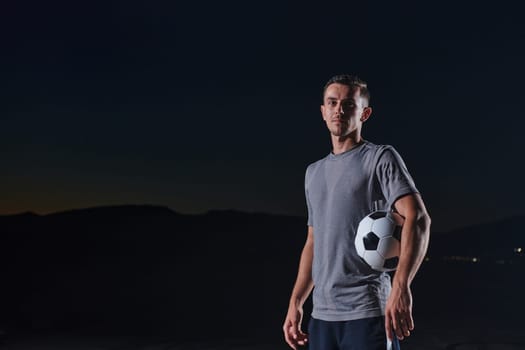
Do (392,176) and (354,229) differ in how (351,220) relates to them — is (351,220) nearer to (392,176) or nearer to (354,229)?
(354,229)

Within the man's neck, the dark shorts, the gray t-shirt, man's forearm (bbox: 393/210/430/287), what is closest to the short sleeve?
the gray t-shirt

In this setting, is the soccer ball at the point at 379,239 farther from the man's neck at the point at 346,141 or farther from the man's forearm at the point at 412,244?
the man's neck at the point at 346,141

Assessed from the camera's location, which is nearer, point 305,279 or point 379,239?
point 379,239

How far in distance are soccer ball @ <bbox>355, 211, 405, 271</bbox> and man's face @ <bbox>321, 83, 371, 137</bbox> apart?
0.43 meters

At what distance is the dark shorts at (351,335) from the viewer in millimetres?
2920

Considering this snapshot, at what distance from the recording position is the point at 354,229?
3.09 metres

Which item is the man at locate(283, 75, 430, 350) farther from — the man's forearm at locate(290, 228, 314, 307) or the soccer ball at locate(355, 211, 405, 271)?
the man's forearm at locate(290, 228, 314, 307)

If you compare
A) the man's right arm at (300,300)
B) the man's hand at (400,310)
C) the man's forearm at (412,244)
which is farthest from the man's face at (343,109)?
the man's hand at (400,310)

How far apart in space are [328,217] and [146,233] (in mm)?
117742

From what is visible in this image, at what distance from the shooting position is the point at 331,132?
322 centimetres

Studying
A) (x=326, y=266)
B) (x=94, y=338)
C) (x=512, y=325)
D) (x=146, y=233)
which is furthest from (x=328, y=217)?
(x=146, y=233)

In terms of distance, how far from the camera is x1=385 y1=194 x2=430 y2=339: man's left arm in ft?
8.98

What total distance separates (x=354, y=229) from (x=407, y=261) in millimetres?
355

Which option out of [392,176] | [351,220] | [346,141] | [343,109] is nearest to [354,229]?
[351,220]
